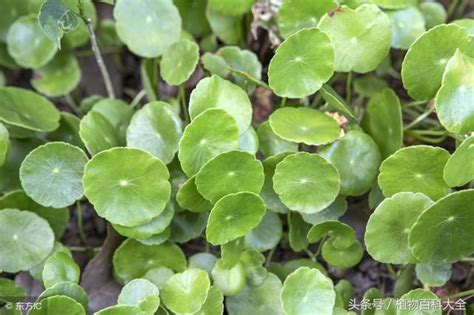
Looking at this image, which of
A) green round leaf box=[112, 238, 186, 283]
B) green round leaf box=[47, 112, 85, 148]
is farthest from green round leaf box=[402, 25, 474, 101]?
green round leaf box=[47, 112, 85, 148]

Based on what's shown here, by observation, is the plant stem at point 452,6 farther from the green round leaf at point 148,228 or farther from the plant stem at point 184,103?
the green round leaf at point 148,228

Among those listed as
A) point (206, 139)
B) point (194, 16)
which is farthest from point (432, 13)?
point (206, 139)

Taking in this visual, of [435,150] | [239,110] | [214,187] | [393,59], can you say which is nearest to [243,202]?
[214,187]

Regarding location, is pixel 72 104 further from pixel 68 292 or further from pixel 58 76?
pixel 68 292

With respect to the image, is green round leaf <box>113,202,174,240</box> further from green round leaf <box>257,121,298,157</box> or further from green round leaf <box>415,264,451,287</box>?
green round leaf <box>415,264,451,287</box>

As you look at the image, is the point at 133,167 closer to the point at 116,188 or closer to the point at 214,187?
the point at 116,188

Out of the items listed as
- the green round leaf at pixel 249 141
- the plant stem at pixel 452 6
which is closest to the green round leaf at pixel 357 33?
the green round leaf at pixel 249 141
